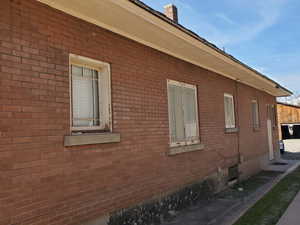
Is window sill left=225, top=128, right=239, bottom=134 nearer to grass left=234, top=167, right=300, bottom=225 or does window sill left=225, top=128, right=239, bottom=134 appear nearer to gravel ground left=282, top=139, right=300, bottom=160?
grass left=234, top=167, right=300, bottom=225

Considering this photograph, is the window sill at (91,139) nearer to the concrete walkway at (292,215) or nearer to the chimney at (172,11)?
the concrete walkway at (292,215)

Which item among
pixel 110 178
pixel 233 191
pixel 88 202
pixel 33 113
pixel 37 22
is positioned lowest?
pixel 233 191

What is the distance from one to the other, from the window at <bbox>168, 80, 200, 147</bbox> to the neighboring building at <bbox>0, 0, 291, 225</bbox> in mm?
26

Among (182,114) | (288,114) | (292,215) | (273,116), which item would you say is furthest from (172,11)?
(288,114)

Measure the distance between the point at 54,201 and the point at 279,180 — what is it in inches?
351

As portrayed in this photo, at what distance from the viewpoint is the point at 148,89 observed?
5887 millimetres

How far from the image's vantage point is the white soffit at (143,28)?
13.5ft

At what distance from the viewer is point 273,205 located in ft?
22.5

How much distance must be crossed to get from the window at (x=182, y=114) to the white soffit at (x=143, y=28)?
82cm

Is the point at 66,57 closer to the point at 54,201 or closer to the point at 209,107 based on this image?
the point at 54,201

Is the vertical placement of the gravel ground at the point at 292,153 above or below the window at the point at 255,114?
below

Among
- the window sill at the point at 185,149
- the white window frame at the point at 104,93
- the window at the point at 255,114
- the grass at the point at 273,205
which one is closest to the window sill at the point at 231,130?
the window sill at the point at 185,149

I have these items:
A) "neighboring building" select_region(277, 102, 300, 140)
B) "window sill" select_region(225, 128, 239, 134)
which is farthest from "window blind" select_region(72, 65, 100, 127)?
"neighboring building" select_region(277, 102, 300, 140)

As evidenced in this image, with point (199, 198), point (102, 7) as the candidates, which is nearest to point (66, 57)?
point (102, 7)
